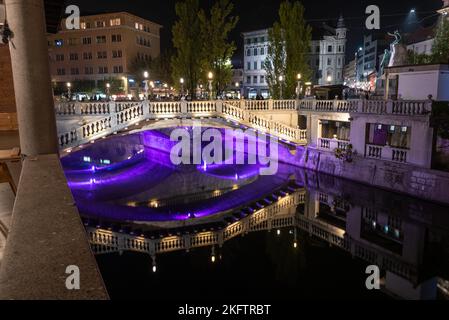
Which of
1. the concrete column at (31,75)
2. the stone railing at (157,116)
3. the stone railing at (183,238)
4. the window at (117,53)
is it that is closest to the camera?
the concrete column at (31,75)

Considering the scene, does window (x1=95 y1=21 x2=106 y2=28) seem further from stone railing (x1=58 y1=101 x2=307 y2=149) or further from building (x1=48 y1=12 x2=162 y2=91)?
stone railing (x1=58 y1=101 x2=307 y2=149)

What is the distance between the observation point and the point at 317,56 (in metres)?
79.5

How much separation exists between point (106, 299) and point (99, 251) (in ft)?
47.7

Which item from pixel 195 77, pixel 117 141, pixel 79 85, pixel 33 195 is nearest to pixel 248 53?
pixel 79 85

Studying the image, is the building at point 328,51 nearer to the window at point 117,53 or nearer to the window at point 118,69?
the window at point 117,53

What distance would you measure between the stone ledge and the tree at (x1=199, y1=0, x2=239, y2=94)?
99.2ft

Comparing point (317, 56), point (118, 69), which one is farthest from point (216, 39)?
point (317, 56)

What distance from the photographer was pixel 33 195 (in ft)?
14.7

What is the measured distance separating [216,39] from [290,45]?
6.71 meters

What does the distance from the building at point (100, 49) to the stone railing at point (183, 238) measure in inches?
2061

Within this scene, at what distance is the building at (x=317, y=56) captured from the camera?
78688mm

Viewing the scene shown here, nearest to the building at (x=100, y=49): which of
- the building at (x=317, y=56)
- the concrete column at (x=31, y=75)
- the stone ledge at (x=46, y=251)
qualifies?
the building at (x=317, y=56)

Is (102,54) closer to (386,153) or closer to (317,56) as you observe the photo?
(317,56)

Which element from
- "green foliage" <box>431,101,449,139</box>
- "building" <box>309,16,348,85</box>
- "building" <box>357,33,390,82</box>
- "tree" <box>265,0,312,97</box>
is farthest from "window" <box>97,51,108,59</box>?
"green foliage" <box>431,101,449,139</box>
